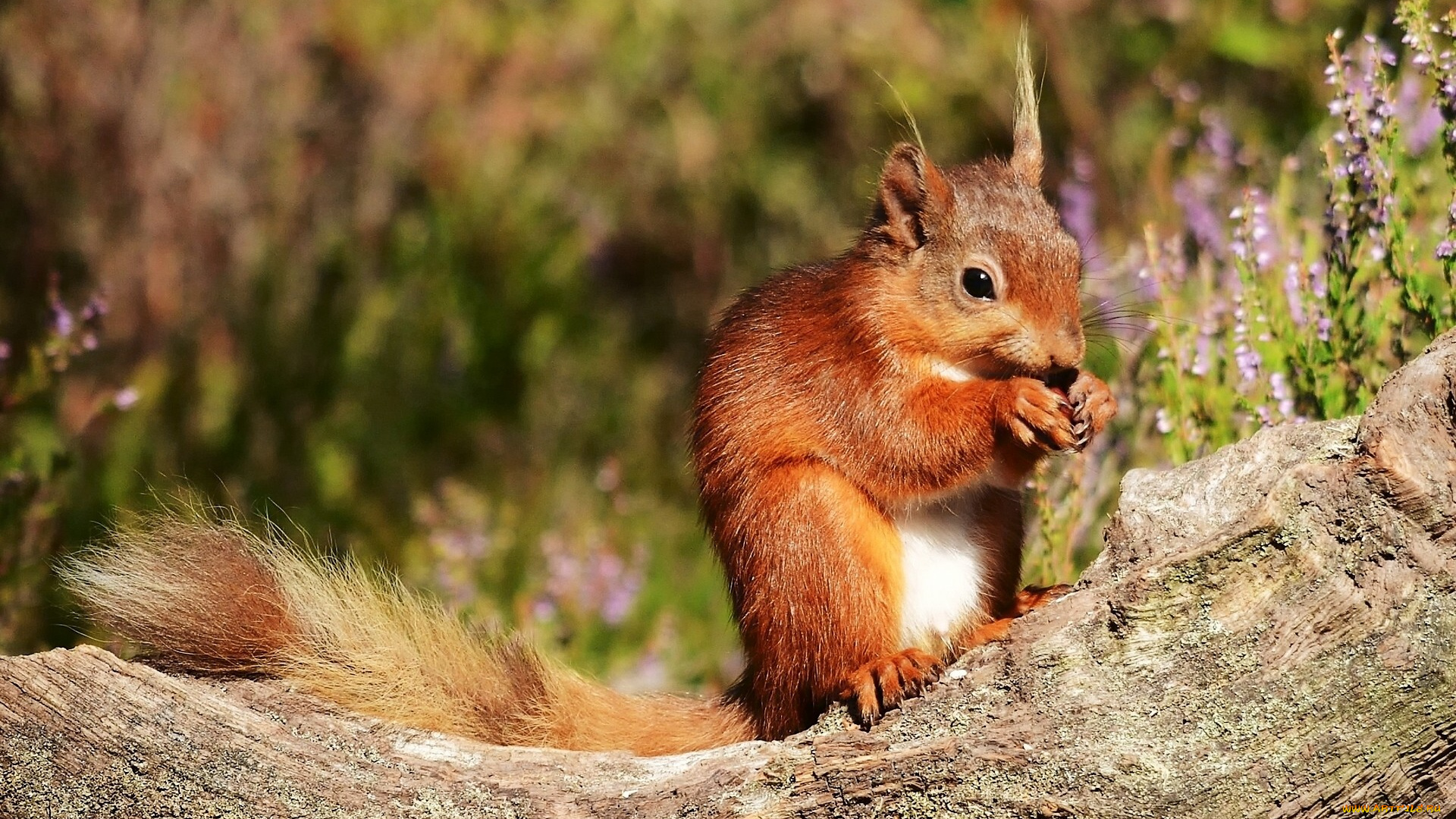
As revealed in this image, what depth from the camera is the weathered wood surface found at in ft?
7.27

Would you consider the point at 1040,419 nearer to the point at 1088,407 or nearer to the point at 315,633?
the point at 1088,407

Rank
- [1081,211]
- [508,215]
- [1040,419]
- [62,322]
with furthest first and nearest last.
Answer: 1. [508,215]
2. [1081,211]
3. [62,322]
4. [1040,419]

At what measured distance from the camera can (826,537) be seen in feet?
9.14

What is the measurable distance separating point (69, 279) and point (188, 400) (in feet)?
2.06

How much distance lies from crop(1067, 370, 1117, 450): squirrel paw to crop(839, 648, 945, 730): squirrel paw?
0.47 metres

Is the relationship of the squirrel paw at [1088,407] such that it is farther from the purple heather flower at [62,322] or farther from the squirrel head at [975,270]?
the purple heather flower at [62,322]

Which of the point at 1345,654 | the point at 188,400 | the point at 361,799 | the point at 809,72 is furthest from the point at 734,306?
the point at 809,72

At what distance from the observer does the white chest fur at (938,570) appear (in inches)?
113

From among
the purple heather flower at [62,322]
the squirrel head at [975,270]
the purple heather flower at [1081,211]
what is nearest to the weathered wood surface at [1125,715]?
the squirrel head at [975,270]

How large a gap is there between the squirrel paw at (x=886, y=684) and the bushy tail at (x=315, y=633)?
414mm

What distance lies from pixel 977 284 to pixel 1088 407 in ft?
1.09

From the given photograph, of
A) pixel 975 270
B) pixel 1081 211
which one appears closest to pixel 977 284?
pixel 975 270

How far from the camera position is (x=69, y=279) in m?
5.53

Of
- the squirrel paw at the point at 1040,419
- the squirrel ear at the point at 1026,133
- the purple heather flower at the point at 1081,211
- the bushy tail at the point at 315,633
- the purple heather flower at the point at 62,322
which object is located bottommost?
the bushy tail at the point at 315,633
